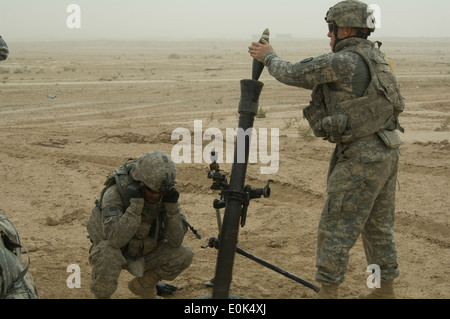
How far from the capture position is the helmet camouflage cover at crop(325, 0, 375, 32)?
4309 mm

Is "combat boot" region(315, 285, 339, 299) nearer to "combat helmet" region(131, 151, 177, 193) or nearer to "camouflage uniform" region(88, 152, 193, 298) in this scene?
"camouflage uniform" region(88, 152, 193, 298)

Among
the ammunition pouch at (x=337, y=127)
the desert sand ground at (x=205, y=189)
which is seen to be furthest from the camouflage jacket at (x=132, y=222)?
the ammunition pouch at (x=337, y=127)

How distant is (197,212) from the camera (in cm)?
714

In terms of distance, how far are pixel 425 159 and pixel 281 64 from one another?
573cm

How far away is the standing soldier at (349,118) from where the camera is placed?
4.29 meters

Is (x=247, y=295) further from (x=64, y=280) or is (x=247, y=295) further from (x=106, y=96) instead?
(x=106, y=96)

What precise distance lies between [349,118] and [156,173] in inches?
60.4

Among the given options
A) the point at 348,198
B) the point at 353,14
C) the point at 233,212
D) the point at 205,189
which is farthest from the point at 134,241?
the point at 205,189

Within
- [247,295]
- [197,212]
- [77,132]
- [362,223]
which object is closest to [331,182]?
[362,223]

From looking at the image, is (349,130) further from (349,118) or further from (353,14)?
(353,14)

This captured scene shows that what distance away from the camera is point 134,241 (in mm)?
4613

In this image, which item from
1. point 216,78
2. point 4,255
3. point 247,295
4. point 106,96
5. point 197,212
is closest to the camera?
point 4,255

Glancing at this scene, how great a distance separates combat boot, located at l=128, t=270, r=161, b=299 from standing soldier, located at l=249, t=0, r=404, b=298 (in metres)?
1.37

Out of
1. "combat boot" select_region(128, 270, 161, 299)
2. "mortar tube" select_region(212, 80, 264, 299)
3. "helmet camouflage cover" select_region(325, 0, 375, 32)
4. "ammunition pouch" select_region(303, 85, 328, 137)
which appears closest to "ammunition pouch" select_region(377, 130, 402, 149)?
"ammunition pouch" select_region(303, 85, 328, 137)
